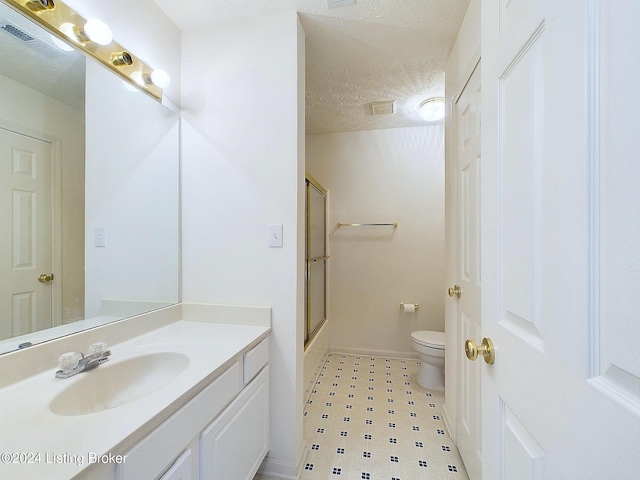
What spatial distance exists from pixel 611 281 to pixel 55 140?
1559mm

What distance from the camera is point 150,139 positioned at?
143 cm

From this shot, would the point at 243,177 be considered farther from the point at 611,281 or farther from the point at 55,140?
the point at 611,281

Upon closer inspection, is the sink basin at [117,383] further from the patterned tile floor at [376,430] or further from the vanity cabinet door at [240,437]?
the patterned tile floor at [376,430]

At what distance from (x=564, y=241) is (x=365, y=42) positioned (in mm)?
1696

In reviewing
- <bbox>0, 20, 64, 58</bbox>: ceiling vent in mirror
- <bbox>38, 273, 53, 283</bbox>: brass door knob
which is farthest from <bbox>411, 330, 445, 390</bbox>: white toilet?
<bbox>0, 20, 64, 58</bbox>: ceiling vent in mirror

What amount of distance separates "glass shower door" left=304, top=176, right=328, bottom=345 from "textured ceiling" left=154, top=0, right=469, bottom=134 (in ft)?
2.50

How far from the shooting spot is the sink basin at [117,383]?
2.80 ft

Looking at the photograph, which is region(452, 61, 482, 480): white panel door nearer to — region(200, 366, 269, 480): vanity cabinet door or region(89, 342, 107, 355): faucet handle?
region(200, 366, 269, 480): vanity cabinet door

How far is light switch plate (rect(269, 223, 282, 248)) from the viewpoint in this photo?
56.4 inches

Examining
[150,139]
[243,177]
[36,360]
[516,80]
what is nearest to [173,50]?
[150,139]

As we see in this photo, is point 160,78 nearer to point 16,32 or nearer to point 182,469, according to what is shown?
point 16,32

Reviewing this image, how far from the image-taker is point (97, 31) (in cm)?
107

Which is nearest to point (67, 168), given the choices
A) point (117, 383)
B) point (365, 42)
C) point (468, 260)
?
point (117, 383)

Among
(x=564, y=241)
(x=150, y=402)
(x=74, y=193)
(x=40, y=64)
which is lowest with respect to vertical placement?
(x=150, y=402)
